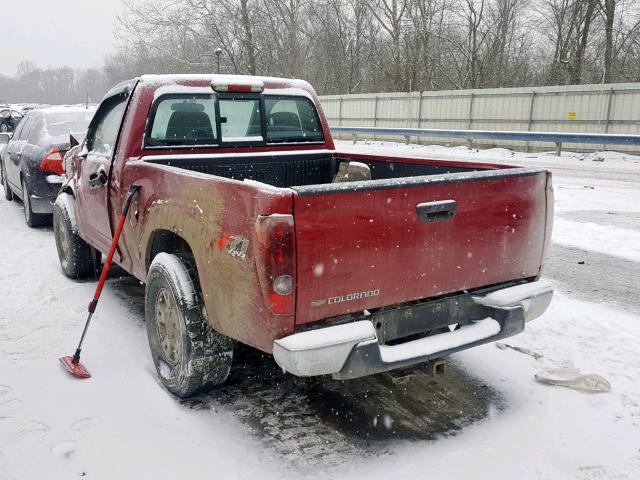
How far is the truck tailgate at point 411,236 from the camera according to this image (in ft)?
8.89

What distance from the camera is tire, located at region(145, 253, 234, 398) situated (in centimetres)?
333

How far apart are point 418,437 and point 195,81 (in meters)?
3.18

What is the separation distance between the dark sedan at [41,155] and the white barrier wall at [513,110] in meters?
16.3

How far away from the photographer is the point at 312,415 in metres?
3.42

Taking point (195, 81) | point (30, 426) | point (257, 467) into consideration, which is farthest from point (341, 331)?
point (195, 81)

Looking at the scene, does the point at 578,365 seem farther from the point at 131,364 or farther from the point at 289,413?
the point at 131,364

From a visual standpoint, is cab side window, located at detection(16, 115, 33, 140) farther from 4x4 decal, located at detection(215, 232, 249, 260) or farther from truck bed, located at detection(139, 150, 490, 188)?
4x4 decal, located at detection(215, 232, 249, 260)

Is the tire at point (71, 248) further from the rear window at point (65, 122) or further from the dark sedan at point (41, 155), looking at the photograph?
the rear window at point (65, 122)

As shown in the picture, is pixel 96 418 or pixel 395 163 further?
pixel 395 163

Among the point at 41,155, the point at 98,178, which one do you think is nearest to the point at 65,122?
the point at 41,155

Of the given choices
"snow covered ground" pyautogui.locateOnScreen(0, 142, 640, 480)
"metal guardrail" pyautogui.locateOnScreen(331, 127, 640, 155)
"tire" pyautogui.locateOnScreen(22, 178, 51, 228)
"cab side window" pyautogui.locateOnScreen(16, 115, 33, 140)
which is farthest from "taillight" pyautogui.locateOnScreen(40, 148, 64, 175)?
"metal guardrail" pyautogui.locateOnScreen(331, 127, 640, 155)

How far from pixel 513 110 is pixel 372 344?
22.4 m

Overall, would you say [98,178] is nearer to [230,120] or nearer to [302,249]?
[230,120]

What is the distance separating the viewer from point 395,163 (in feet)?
16.0
